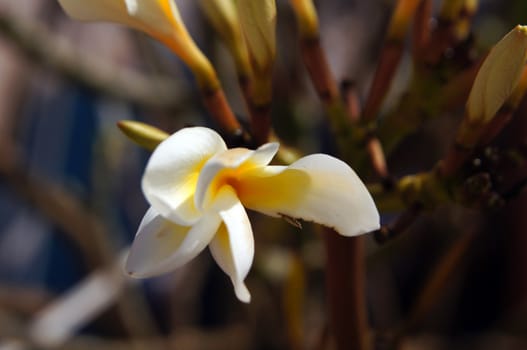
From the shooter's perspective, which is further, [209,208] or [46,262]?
[46,262]

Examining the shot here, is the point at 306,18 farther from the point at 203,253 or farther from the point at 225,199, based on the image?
the point at 203,253

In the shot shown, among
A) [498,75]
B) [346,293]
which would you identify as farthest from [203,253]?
[498,75]

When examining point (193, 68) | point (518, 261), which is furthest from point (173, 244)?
point (518, 261)

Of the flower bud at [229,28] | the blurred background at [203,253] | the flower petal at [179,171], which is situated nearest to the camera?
the flower petal at [179,171]

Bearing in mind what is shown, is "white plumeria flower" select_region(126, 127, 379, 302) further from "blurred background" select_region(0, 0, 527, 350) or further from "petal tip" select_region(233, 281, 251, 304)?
"blurred background" select_region(0, 0, 527, 350)

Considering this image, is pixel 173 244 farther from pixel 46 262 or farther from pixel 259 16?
pixel 46 262

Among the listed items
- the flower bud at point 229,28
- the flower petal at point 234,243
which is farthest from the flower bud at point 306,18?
the flower petal at point 234,243

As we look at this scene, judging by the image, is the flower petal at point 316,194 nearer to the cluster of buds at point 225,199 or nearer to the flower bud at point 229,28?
the cluster of buds at point 225,199
